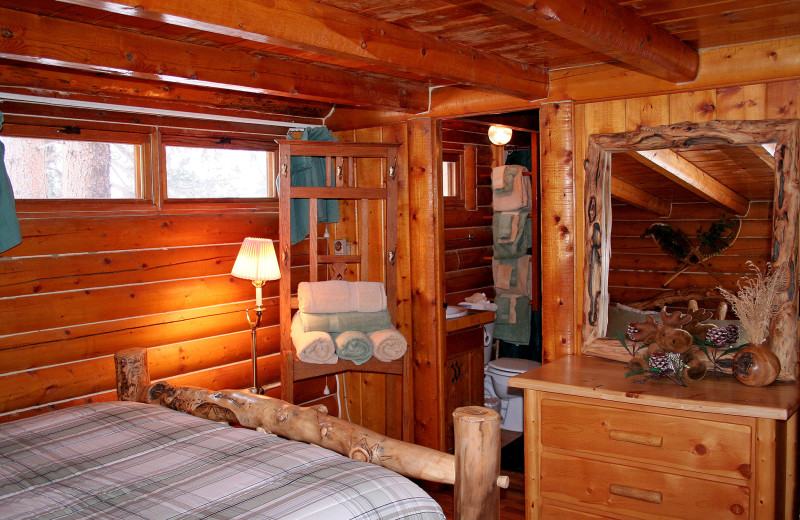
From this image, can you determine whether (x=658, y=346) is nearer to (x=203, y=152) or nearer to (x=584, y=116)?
(x=584, y=116)

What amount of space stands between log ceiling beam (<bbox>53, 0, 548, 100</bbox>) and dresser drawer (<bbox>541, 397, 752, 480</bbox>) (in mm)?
1377

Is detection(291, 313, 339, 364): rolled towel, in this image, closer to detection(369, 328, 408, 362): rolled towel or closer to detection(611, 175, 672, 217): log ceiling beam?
detection(369, 328, 408, 362): rolled towel

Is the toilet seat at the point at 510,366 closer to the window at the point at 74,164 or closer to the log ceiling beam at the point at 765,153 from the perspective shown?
the log ceiling beam at the point at 765,153

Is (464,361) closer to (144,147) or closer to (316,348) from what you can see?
(316,348)

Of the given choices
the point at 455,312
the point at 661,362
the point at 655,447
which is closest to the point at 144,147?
the point at 455,312

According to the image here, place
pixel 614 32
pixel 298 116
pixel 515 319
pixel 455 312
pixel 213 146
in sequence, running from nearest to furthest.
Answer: pixel 614 32
pixel 213 146
pixel 298 116
pixel 455 312
pixel 515 319

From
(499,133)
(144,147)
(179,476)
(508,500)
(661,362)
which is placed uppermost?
(499,133)

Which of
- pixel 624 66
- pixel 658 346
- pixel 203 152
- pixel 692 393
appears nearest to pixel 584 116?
pixel 624 66

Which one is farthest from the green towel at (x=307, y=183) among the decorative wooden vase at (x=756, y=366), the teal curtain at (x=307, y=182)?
the decorative wooden vase at (x=756, y=366)

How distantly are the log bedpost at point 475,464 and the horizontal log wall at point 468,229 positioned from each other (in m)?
2.93

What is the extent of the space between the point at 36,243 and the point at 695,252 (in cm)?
283

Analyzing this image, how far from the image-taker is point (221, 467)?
200cm

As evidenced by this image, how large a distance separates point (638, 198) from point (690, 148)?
30cm

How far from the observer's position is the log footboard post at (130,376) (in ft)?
9.42
